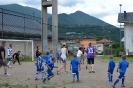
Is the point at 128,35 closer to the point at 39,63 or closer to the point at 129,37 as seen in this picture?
the point at 129,37

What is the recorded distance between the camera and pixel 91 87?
33.9 ft

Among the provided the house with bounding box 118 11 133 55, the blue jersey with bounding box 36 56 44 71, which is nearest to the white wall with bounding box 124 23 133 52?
the house with bounding box 118 11 133 55

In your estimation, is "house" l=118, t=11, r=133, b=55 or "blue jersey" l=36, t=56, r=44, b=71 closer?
"blue jersey" l=36, t=56, r=44, b=71

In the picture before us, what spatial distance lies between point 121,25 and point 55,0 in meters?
11.7

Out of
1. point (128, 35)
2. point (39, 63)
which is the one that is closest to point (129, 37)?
point (128, 35)

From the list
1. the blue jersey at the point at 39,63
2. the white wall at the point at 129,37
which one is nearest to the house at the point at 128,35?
the white wall at the point at 129,37

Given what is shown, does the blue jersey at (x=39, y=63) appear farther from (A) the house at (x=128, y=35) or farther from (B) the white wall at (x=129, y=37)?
(B) the white wall at (x=129, y=37)

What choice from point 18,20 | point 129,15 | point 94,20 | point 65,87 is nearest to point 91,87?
point 65,87

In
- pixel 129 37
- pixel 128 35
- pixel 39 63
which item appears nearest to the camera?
pixel 39 63

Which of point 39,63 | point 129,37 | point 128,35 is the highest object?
point 128,35

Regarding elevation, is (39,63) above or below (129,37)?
below

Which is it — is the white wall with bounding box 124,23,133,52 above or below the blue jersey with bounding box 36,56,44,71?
above

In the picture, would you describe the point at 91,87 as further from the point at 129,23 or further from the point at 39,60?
the point at 129,23

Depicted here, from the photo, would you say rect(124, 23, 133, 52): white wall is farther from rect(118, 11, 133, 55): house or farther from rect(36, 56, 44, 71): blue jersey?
rect(36, 56, 44, 71): blue jersey
